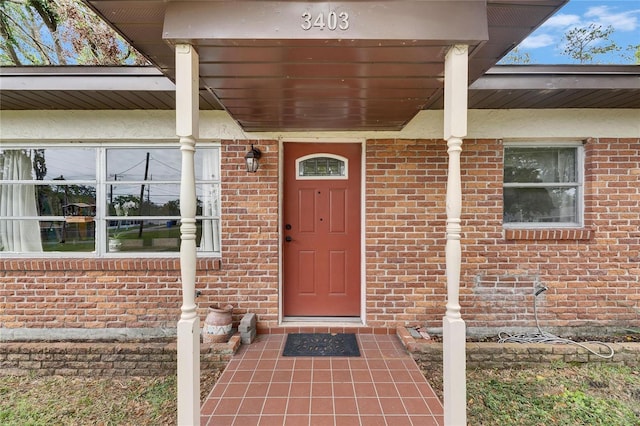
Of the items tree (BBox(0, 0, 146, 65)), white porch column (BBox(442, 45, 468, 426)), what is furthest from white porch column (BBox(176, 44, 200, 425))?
→ tree (BBox(0, 0, 146, 65))

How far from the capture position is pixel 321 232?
12.6 ft

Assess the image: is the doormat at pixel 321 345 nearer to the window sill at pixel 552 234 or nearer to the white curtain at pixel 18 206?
the window sill at pixel 552 234

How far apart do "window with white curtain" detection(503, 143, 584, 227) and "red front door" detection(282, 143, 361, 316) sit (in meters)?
1.75

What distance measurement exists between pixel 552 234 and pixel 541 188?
54 centimetres

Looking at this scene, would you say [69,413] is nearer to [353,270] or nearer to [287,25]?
[353,270]

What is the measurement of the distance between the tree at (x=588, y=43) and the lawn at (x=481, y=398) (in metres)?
6.34

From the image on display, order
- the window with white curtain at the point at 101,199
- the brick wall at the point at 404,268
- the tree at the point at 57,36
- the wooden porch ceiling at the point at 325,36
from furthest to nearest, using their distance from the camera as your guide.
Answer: the tree at the point at 57,36
the window with white curtain at the point at 101,199
the brick wall at the point at 404,268
the wooden porch ceiling at the point at 325,36

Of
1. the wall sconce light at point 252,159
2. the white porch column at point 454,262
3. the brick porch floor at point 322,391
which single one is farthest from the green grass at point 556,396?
the wall sconce light at point 252,159

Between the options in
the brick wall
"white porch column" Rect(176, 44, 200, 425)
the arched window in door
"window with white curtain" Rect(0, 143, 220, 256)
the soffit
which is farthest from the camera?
the arched window in door

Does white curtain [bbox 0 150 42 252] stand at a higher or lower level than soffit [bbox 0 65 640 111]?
lower

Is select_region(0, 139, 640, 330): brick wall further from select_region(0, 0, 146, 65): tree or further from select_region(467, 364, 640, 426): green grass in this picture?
select_region(0, 0, 146, 65): tree

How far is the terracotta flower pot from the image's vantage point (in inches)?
130

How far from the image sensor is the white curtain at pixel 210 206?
12.3ft

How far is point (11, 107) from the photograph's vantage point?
3.48 m
